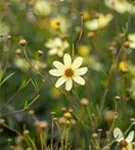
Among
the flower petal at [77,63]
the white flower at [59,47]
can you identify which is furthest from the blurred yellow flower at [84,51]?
the flower petal at [77,63]

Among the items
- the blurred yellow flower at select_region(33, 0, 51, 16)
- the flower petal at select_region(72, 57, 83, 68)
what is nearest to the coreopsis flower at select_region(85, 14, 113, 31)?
the blurred yellow flower at select_region(33, 0, 51, 16)

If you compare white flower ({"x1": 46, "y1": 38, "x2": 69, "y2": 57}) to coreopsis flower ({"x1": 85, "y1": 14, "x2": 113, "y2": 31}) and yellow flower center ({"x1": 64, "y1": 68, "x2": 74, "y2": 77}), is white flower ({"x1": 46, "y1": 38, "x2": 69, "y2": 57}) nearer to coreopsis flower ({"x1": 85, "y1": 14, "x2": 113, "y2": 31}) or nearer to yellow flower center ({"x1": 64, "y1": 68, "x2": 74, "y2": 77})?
coreopsis flower ({"x1": 85, "y1": 14, "x2": 113, "y2": 31})

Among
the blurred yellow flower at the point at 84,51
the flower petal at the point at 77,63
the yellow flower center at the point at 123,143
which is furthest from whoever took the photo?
the blurred yellow flower at the point at 84,51

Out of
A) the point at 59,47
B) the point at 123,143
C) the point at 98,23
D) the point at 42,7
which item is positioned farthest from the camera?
the point at 42,7

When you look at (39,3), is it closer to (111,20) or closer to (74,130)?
(111,20)

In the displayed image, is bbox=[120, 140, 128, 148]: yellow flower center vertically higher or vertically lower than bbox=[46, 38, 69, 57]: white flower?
lower

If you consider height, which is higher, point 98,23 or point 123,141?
point 98,23

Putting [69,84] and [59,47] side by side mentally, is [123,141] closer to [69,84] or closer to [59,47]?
[69,84]

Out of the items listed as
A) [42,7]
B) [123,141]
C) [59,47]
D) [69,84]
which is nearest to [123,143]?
[123,141]

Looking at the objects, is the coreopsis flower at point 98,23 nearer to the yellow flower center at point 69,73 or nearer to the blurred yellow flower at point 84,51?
the blurred yellow flower at point 84,51

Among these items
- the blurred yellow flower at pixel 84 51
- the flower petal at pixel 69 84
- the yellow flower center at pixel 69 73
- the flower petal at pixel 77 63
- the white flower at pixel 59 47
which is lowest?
the blurred yellow flower at pixel 84 51
